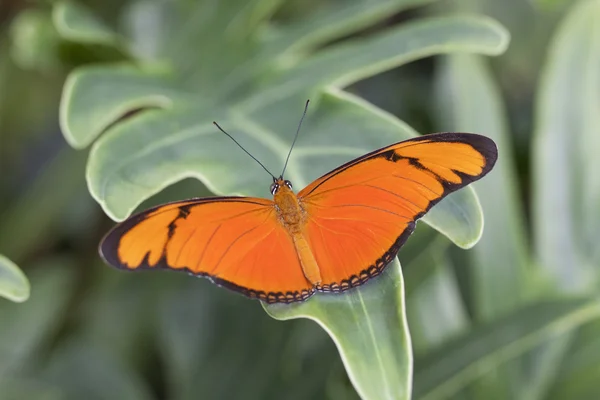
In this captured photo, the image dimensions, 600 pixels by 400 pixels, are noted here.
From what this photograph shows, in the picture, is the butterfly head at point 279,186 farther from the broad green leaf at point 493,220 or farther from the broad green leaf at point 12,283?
the broad green leaf at point 493,220

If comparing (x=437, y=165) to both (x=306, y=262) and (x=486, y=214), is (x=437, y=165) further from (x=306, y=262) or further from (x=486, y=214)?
(x=486, y=214)

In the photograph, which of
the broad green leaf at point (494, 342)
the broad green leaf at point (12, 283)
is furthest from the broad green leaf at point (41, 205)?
the broad green leaf at point (494, 342)

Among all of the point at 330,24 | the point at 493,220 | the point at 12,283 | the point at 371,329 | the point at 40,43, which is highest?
the point at 40,43

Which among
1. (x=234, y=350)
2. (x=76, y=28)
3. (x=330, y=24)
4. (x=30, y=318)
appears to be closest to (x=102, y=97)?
(x=76, y=28)

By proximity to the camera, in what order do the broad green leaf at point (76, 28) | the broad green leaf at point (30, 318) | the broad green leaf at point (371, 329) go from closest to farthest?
1. the broad green leaf at point (371, 329)
2. the broad green leaf at point (76, 28)
3. the broad green leaf at point (30, 318)

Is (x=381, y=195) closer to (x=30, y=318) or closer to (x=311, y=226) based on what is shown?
(x=311, y=226)

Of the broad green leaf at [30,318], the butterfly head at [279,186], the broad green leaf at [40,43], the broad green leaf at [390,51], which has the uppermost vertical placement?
the broad green leaf at [40,43]

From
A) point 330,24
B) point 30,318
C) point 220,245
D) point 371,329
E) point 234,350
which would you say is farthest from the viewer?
point 30,318

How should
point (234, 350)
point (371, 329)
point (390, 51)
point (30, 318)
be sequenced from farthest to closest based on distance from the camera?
point (30, 318)
point (234, 350)
point (390, 51)
point (371, 329)
